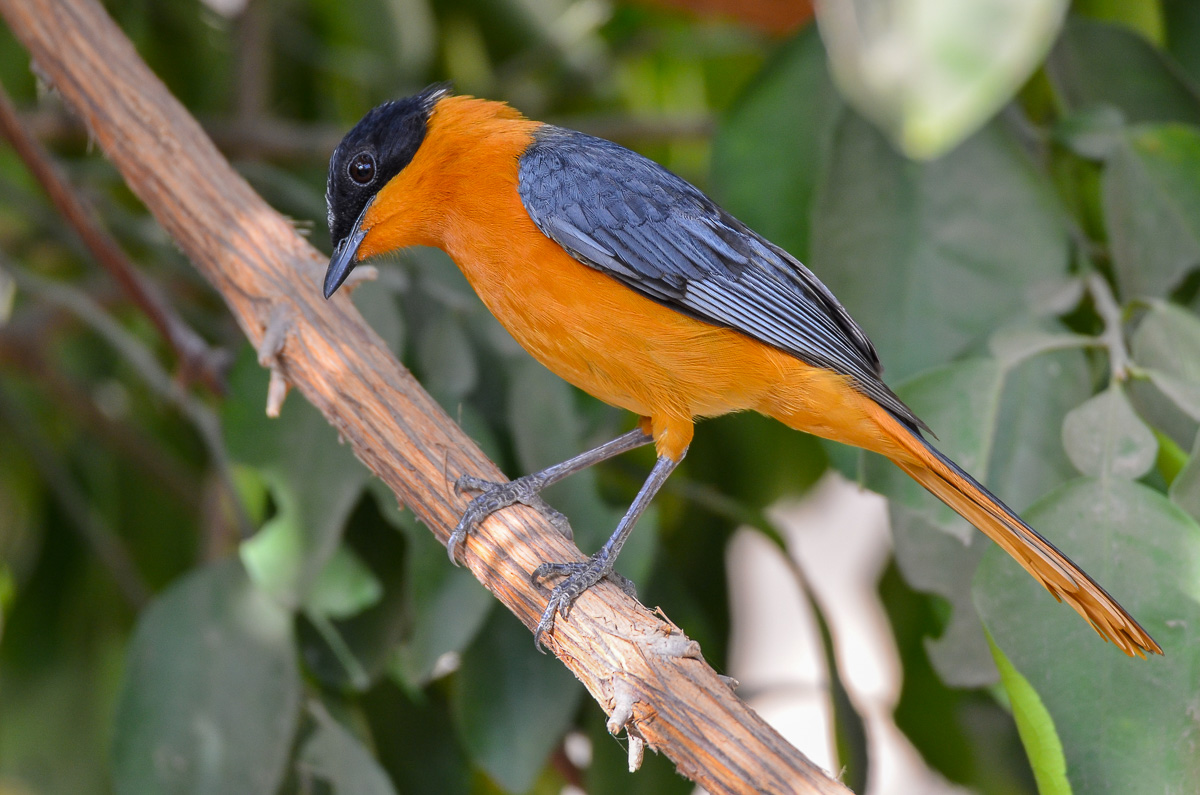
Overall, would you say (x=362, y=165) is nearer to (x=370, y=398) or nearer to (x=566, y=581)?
(x=370, y=398)

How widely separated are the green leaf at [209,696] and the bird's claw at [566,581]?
0.59m

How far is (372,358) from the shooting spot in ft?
5.10

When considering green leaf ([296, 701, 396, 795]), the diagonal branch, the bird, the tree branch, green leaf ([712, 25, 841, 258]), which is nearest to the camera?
the tree branch

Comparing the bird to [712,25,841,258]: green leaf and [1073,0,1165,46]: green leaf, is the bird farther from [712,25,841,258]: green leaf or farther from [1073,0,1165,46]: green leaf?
[1073,0,1165,46]: green leaf

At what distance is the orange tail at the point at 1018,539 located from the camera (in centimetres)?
132

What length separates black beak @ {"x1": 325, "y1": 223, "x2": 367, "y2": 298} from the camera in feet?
5.20

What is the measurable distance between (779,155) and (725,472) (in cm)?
76

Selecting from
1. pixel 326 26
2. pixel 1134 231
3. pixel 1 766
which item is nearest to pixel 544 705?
pixel 1134 231

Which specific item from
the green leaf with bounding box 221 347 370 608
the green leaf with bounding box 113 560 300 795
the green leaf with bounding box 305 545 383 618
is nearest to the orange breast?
the green leaf with bounding box 221 347 370 608

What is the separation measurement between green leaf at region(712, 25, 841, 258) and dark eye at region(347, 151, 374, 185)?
26.6 inches

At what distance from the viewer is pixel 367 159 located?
1696mm

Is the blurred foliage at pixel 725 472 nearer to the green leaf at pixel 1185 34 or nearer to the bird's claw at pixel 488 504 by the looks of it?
the green leaf at pixel 1185 34

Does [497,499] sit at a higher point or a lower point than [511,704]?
higher

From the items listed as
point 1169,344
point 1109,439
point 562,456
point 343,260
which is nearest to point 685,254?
point 562,456
